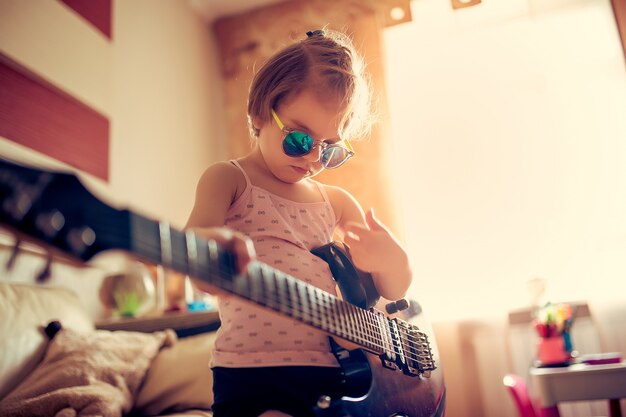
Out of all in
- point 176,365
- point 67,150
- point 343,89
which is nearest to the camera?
point 343,89

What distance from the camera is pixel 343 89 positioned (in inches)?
40.6

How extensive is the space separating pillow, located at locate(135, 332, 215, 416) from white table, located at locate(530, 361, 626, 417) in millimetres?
1117

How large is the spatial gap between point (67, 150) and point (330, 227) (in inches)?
56.1

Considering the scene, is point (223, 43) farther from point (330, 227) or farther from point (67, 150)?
point (330, 227)

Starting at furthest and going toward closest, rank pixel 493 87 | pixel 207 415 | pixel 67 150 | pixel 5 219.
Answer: pixel 493 87, pixel 67 150, pixel 207 415, pixel 5 219

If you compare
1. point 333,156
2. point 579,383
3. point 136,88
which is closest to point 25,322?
point 333,156

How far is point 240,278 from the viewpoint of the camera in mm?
619

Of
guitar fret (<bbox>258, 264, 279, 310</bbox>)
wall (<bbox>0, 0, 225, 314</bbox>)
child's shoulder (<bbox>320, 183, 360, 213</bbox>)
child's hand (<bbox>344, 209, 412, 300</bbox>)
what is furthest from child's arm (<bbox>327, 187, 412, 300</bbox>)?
wall (<bbox>0, 0, 225, 314</bbox>)

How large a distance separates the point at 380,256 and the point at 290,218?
18 cm

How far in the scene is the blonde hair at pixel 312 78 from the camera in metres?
1.01

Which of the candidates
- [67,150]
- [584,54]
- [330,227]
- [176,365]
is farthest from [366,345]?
[584,54]

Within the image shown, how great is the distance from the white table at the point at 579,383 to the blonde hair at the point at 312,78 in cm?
125

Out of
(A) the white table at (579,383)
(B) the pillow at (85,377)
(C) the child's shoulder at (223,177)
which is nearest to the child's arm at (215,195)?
(C) the child's shoulder at (223,177)

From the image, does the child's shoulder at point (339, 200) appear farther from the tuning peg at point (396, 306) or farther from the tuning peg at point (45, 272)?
the tuning peg at point (45, 272)
